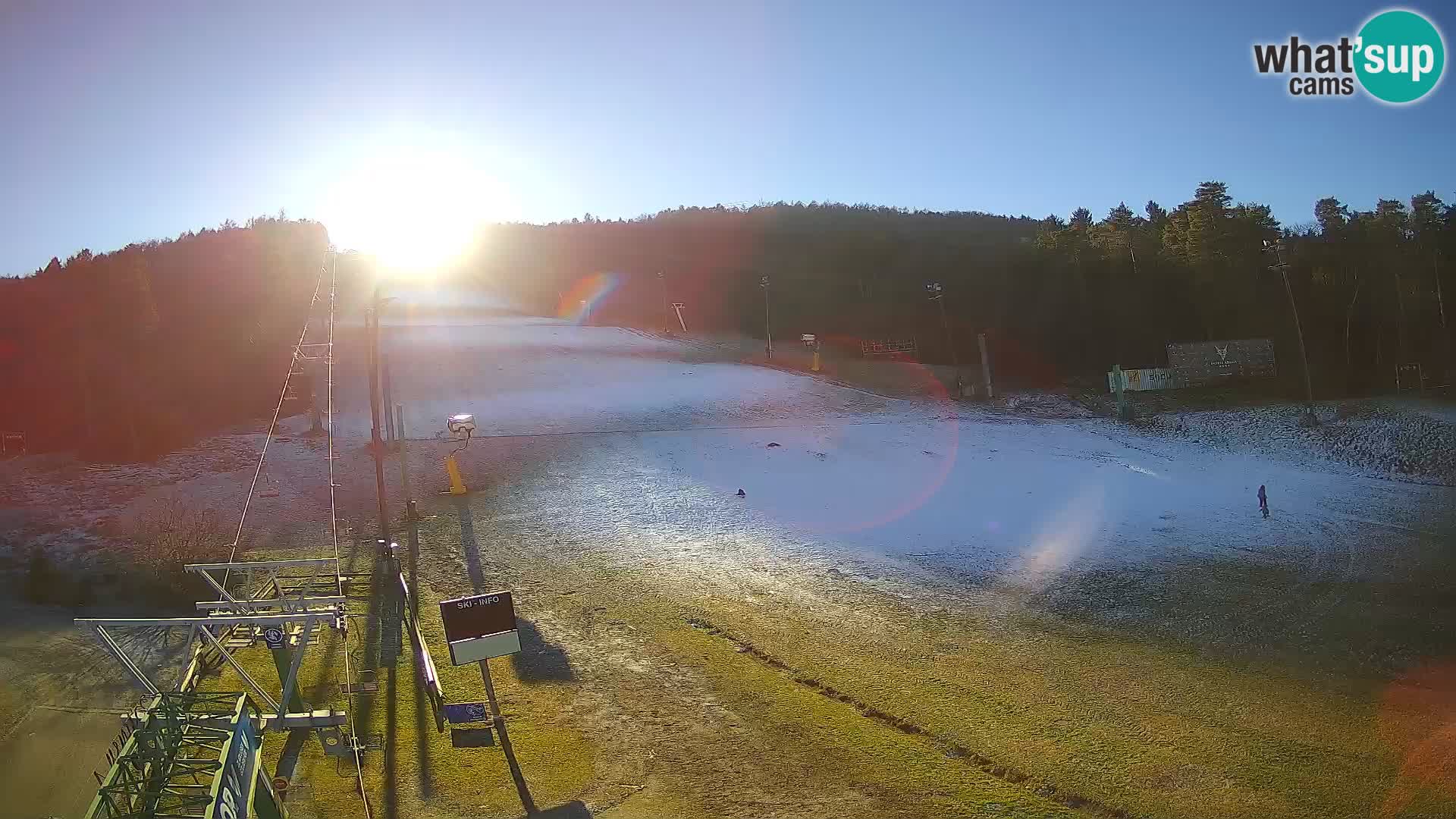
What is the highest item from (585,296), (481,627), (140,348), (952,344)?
(585,296)

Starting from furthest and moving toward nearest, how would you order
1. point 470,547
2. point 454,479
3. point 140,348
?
point 140,348
point 454,479
point 470,547

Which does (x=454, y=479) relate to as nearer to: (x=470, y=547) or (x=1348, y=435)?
(x=470, y=547)

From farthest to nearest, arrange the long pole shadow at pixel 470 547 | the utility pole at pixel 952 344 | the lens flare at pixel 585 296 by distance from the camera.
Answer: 1. the lens flare at pixel 585 296
2. the utility pole at pixel 952 344
3. the long pole shadow at pixel 470 547

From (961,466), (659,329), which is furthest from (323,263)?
(961,466)

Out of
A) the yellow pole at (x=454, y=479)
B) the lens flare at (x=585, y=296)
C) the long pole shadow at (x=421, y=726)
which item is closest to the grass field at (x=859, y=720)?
the long pole shadow at (x=421, y=726)

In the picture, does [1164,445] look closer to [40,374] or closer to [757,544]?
[757,544]

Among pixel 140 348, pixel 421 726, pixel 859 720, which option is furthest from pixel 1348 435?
pixel 140 348

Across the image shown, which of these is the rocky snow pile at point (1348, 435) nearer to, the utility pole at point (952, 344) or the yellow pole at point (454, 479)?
the utility pole at point (952, 344)

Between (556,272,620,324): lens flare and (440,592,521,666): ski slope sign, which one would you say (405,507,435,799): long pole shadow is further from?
(556,272,620,324): lens flare
